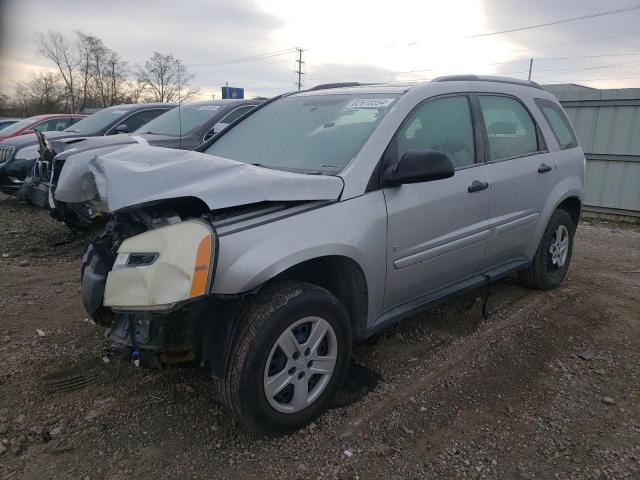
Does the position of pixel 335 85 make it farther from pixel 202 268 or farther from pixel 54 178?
pixel 54 178

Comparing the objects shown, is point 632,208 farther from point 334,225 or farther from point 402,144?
point 334,225

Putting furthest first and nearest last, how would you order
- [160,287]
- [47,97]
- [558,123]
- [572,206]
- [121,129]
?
[47,97]
[121,129]
[572,206]
[558,123]
[160,287]

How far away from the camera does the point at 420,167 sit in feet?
8.96

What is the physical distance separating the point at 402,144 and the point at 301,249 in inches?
41.5

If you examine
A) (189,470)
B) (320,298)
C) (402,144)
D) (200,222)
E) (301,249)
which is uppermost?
(402,144)

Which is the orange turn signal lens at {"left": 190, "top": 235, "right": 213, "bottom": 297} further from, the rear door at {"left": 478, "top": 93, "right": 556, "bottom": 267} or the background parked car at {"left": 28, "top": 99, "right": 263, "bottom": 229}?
the background parked car at {"left": 28, "top": 99, "right": 263, "bottom": 229}

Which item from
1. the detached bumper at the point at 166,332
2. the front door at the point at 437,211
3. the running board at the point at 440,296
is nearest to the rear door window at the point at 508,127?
the front door at the point at 437,211

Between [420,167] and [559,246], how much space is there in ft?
8.56

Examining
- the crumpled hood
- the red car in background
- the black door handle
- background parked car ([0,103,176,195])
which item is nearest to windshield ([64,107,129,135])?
background parked car ([0,103,176,195])

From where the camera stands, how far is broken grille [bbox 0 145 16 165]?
8445 millimetres

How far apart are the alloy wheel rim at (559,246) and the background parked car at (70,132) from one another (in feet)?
22.1

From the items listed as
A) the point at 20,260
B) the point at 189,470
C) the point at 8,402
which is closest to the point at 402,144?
the point at 189,470

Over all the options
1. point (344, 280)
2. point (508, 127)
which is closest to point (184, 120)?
point (508, 127)

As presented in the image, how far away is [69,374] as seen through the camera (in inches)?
122
